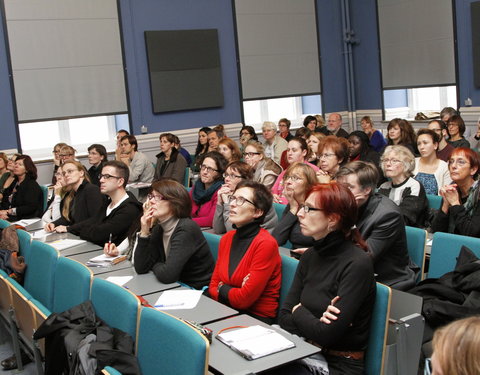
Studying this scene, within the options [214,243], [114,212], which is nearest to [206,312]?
[214,243]

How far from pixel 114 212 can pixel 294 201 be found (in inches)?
63.1

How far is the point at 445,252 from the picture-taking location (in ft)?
11.6

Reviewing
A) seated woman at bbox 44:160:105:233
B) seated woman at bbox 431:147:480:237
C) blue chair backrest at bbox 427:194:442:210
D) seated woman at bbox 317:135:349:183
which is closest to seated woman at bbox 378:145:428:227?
blue chair backrest at bbox 427:194:442:210

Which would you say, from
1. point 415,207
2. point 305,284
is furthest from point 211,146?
point 305,284

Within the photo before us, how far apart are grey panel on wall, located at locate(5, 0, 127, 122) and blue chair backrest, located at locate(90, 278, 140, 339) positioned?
7.12m

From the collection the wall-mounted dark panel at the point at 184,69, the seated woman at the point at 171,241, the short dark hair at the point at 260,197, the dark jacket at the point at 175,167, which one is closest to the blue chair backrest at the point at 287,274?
the short dark hair at the point at 260,197

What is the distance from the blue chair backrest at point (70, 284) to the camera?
3251mm

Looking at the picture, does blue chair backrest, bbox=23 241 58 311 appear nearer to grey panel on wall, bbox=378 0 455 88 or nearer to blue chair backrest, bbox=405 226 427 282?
blue chair backrest, bbox=405 226 427 282

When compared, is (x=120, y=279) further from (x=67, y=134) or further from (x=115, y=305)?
(x=67, y=134)

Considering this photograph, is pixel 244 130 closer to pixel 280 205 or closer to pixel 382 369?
pixel 280 205

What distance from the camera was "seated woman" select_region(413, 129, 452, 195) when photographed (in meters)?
5.48

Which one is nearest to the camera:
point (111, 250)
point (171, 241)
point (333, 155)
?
point (171, 241)

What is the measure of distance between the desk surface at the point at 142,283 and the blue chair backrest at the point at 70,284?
1.19 feet

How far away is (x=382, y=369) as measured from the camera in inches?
106
